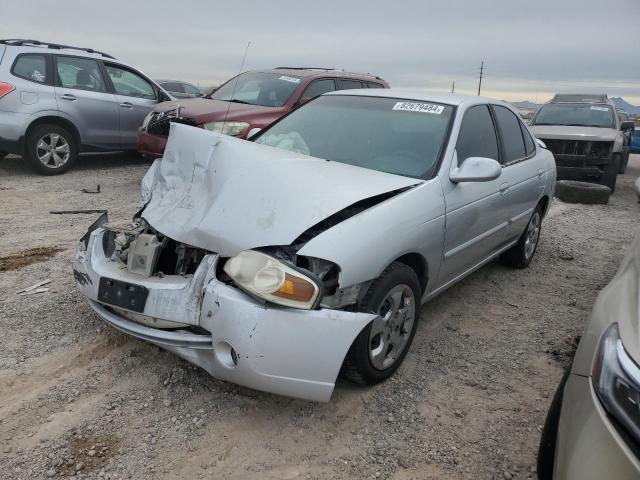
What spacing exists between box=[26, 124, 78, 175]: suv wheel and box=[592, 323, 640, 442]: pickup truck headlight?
7.91 meters

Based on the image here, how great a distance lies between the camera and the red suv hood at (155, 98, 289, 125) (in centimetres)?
669

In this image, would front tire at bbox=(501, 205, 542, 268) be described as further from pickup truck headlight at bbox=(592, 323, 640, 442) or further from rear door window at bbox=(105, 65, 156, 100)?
rear door window at bbox=(105, 65, 156, 100)

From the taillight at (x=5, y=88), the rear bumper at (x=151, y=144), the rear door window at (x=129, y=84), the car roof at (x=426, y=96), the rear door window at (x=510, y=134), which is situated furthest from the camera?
the rear door window at (x=129, y=84)

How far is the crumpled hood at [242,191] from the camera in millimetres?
2547

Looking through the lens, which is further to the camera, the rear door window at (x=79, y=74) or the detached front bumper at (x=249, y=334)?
the rear door window at (x=79, y=74)

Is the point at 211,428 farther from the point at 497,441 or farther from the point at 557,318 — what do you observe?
the point at 557,318

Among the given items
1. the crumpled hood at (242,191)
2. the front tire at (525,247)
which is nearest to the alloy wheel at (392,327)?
the crumpled hood at (242,191)

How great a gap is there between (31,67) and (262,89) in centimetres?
329

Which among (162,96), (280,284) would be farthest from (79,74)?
(280,284)

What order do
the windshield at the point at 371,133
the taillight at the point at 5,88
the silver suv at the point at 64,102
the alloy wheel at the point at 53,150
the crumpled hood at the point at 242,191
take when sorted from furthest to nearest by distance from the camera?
the alloy wheel at the point at 53,150 < the silver suv at the point at 64,102 < the taillight at the point at 5,88 < the windshield at the point at 371,133 < the crumpled hood at the point at 242,191

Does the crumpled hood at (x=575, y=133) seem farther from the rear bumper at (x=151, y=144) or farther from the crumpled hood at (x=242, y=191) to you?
the crumpled hood at (x=242, y=191)

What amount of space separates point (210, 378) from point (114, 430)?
0.57 metres

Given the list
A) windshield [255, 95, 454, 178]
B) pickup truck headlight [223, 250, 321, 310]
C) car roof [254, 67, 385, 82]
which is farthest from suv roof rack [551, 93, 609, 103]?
pickup truck headlight [223, 250, 321, 310]

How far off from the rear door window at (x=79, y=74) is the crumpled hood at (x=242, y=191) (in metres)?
5.60
